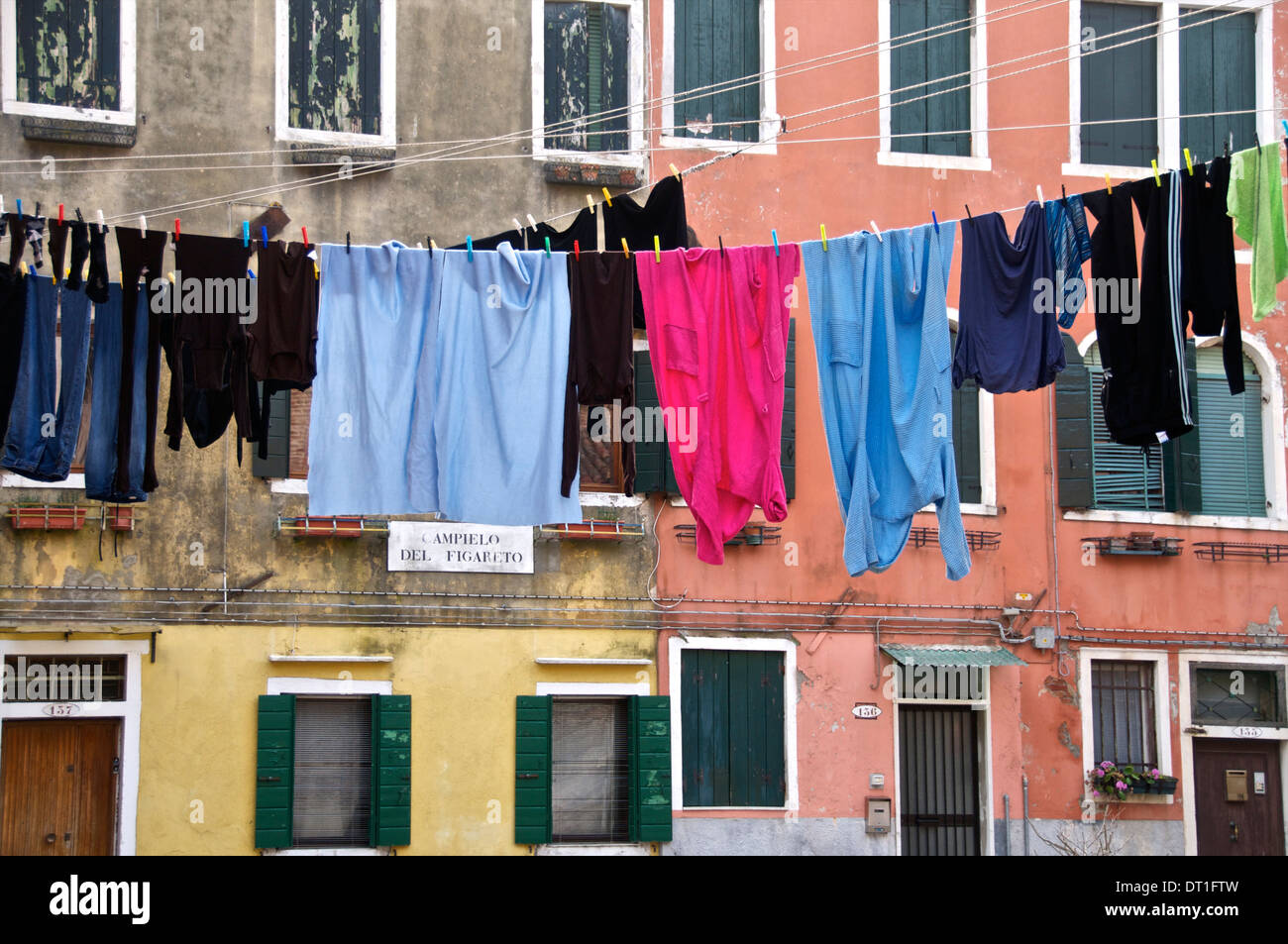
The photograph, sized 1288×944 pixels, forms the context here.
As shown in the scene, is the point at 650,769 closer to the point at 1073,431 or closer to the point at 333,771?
the point at 333,771

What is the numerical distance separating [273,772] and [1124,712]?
8419 mm

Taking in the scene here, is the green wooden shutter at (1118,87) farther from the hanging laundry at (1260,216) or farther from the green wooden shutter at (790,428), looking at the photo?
the hanging laundry at (1260,216)

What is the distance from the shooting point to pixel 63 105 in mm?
14320

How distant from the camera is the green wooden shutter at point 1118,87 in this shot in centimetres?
1648

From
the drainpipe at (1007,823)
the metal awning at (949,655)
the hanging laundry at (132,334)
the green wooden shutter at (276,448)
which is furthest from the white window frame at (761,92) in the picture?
the drainpipe at (1007,823)

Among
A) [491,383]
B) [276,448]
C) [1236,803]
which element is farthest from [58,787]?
[1236,803]

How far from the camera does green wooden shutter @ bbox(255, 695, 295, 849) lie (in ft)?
45.9

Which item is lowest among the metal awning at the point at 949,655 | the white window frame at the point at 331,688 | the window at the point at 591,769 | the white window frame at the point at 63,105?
the window at the point at 591,769

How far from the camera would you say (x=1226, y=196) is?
10.2 metres

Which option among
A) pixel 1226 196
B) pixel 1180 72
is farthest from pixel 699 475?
pixel 1180 72

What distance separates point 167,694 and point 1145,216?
917cm

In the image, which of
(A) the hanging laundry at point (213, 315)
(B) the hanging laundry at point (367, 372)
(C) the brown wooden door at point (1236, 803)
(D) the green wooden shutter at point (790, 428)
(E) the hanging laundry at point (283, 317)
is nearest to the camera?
(A) the hanging laundry at point (213, 315)

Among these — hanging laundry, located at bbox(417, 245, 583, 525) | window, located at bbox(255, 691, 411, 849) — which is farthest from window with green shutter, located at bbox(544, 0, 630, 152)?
window, located at bbox(255, 691, 411, 849)

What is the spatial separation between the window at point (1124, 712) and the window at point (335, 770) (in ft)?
22.7
